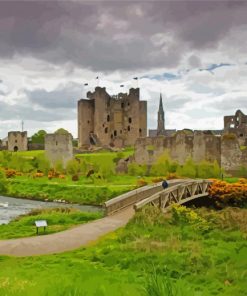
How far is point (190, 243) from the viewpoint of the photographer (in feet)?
65.9

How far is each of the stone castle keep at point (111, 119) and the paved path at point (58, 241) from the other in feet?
278

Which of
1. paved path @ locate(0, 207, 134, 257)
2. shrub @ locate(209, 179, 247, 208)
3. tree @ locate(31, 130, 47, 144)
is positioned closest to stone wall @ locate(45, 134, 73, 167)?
shrub @ locate(209, 179, 247, 208)

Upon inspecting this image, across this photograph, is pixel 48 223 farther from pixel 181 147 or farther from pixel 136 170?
pixel 181 147

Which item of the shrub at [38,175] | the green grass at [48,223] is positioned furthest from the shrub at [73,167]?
the green grass at [48,223]

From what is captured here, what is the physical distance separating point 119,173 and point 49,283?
54.4 m

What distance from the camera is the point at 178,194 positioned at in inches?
1398

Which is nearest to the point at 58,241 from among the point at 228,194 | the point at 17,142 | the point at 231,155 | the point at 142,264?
the point at 142,264

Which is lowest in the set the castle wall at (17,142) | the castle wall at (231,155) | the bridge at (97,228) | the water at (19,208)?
the water at (19,208)

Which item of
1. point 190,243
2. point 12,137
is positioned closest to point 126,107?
point 12,137

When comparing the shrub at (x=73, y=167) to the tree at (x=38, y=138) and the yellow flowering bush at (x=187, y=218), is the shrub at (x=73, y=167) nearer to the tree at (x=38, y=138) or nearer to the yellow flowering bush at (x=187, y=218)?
the yellow flowering bush at (x=187, y=218)

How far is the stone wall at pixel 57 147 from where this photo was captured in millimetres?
76312

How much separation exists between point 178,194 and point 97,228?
1219cm

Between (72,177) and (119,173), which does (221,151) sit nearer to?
(119,173)

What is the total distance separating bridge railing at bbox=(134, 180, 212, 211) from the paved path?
10.9 ft
